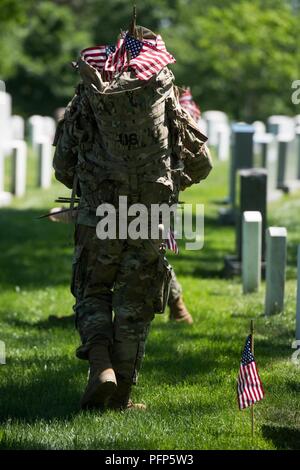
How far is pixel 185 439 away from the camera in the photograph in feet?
20.1

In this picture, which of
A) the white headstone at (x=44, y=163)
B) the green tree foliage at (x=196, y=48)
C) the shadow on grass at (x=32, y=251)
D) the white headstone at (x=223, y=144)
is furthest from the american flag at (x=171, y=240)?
the green tree foliage at (x=196, y=48)

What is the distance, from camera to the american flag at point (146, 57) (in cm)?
650

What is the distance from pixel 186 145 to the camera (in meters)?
6.95

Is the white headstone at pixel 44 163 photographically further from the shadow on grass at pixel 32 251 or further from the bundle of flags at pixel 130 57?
the bundle of flags at pixel 130 57

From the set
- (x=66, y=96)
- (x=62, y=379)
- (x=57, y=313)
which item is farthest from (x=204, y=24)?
(x=62, y=379)

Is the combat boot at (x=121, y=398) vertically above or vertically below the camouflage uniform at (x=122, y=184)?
below

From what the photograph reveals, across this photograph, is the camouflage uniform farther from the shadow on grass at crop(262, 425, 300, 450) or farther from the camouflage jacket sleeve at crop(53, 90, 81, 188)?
the shadow on grass at crop(262, 425, 300, 450)

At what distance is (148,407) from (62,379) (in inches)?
37.1

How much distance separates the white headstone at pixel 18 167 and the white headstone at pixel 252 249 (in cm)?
939

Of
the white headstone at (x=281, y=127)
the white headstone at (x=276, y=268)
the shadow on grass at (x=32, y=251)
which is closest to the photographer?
the white headstone at (x=276, y=268)

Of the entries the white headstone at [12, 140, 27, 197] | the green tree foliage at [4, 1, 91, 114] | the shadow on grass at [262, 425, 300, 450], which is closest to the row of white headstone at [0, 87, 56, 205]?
the white headstone at [12, 140, 27, 197]
